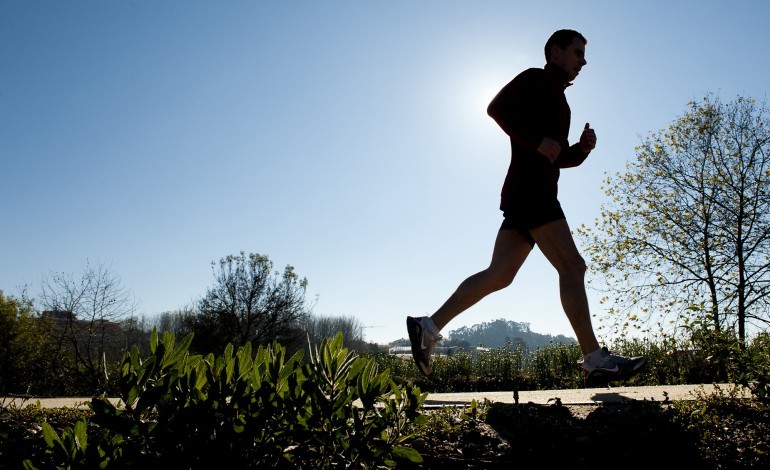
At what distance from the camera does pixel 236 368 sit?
1.44 m

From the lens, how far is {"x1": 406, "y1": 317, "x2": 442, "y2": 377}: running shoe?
3088 mm

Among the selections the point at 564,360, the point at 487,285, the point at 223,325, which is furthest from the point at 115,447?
the point at 223,325

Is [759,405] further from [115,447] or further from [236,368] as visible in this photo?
[115,447]

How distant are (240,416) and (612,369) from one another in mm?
2203

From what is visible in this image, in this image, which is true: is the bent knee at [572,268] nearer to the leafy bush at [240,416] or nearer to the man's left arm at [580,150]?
the man's left arm at [580,150]

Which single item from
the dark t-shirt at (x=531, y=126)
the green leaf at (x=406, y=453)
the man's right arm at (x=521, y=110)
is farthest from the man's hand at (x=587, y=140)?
the green leaf at (x=406, y=453)

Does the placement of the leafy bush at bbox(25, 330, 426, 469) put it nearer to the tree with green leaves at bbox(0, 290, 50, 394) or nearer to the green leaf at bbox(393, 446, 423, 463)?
the green leaf at bbox(393, 446, 423, 463)

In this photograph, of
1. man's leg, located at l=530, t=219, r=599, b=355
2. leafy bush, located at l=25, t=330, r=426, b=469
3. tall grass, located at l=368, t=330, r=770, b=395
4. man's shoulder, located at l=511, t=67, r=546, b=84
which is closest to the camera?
leafy bush, located at l=25, t=330, r=426, b=469

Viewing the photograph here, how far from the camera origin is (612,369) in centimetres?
280

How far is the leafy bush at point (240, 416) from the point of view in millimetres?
1280

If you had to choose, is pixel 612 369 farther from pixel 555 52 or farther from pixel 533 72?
pixel 555 52

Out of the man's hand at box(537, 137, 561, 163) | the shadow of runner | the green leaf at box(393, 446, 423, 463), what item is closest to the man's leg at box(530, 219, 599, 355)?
the man's hand at box(537, 137, 561, 163)

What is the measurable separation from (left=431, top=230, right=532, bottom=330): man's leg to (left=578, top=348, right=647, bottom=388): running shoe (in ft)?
2.29

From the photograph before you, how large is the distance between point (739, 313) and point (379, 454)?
1250 centimetres
